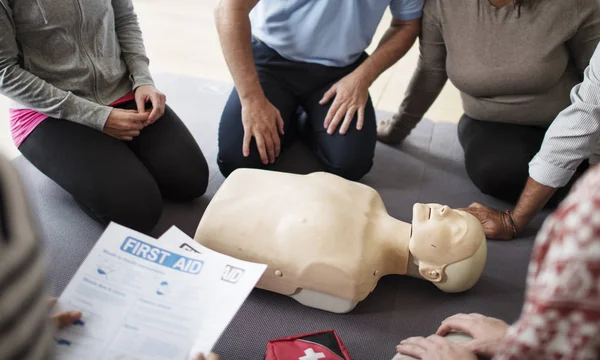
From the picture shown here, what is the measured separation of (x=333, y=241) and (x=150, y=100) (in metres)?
0.71

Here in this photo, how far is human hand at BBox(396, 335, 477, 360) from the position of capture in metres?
0.86

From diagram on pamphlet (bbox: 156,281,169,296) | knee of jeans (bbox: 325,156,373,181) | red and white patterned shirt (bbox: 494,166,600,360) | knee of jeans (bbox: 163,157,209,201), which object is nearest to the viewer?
red and white patterned shirt (bbox: 494,166,600,360)

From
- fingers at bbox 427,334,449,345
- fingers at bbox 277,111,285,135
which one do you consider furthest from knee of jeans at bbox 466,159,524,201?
fingers at bbox 427,334,449,345

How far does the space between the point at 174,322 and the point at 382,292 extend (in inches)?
21.9

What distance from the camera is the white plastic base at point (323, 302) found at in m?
1.17

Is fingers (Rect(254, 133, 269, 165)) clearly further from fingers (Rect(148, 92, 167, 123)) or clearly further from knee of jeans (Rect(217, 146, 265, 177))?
fingers (Rect(148, 92, 167, 123))

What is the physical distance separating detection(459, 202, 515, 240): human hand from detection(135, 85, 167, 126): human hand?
937 millimetres

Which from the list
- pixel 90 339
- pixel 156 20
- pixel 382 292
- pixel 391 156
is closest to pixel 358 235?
pixel 382 292

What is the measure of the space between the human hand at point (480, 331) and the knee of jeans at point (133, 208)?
80 cm

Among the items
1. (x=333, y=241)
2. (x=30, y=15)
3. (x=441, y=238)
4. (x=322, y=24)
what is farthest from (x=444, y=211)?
(x=30, y=15)

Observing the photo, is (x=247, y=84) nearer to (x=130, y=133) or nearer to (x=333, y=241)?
(x=130, y=133)

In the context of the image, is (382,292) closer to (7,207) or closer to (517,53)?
(517,53)

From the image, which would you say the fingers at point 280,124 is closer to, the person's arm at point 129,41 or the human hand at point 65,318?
the person's arm at point 129,41

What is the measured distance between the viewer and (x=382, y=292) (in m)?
1.29
